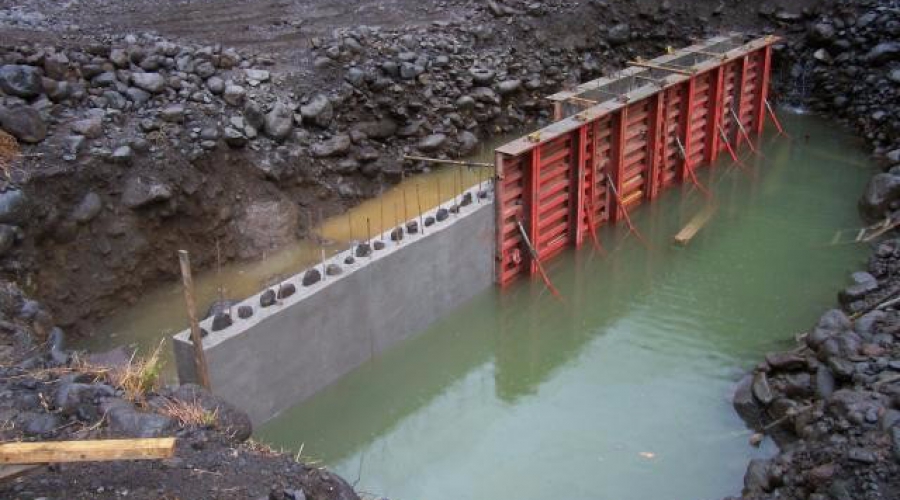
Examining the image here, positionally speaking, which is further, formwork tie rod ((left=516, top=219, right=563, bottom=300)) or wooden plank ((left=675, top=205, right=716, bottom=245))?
wooden plank ((left=675, top=205, right=716, bottom=245))

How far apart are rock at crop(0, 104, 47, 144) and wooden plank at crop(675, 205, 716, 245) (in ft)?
32.8

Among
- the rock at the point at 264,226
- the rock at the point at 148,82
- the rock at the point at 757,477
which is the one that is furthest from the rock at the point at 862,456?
the rock at the point at 148,82

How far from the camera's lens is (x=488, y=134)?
A: 17891mm

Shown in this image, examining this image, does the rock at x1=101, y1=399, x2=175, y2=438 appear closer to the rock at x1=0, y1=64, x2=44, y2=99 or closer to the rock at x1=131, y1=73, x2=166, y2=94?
the rock at x1=0, y1=64, x2=44, y2=99

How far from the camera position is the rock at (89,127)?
1259 centimetres

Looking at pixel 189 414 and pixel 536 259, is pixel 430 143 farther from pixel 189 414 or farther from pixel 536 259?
pixel 189 414

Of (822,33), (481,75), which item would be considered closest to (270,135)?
Answer: (481,75)

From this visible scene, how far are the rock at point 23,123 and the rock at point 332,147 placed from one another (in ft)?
14.0

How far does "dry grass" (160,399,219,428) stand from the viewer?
7551 mm

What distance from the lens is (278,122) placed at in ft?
Answer: 47.7

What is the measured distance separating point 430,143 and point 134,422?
10.0 meters

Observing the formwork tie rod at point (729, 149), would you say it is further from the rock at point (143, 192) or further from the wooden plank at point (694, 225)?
the rock at point (143, 192)

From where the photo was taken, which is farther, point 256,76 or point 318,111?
point 318,111

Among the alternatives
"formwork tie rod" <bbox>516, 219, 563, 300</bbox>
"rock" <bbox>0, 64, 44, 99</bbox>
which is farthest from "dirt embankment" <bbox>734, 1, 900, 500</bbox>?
"rock" <bbox>0, 64, 44, 99</bbox>
